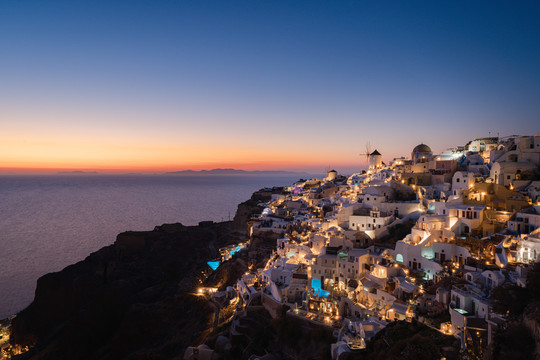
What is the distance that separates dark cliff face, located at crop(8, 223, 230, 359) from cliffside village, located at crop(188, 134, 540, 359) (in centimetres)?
877

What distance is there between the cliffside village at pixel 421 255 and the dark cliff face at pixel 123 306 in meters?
8.77

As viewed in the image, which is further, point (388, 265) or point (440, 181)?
point (440, 181)

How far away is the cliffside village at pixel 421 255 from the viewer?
16531mm

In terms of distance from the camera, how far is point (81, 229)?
79.1 m

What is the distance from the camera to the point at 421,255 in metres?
21.5

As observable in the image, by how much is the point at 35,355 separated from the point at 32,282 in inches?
772

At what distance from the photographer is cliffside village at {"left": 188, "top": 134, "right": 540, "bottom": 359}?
54.2ft

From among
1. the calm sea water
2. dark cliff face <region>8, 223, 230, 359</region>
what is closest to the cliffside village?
dark cliff face <region>8, 223, 230, 359</region>

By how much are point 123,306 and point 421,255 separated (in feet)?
115

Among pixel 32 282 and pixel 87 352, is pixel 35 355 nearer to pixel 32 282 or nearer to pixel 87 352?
pixel 87 352

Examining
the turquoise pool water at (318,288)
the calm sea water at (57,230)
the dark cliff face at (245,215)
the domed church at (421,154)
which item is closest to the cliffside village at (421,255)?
the turquoise pool water at (318,288)

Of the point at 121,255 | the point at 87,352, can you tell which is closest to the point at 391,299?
the point at 87,352

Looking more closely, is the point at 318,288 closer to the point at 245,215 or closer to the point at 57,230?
the point at 245,215

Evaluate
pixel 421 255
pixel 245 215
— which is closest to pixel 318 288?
pixel 421 255
